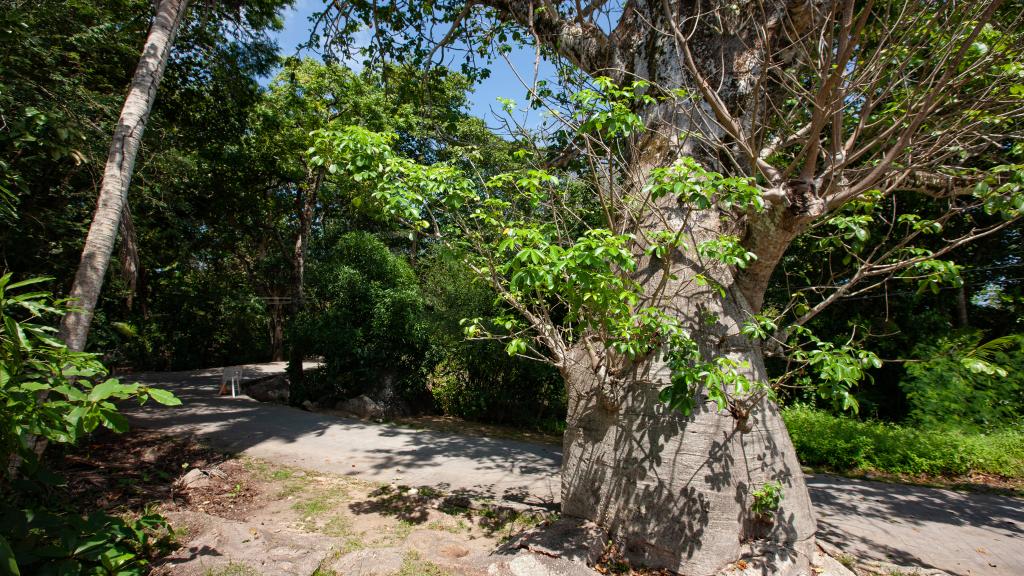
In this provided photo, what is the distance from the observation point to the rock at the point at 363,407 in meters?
9.24

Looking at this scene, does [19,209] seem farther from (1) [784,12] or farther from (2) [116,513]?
(1) [784,12]

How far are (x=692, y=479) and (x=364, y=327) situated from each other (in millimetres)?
7527

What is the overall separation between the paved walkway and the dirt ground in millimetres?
463

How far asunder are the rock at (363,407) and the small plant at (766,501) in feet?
23.7

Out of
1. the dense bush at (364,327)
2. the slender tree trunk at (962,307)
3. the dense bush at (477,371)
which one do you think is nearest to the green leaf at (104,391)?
the dense bush at (477,371)

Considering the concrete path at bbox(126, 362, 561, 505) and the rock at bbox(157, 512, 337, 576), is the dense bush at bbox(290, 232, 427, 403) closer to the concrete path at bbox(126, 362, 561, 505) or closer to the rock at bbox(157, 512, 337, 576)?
the concrete path at bbox(126, 362, 561, 505)

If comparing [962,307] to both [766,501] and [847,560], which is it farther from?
[766,501]

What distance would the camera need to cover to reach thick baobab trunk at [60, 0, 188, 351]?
396 cm

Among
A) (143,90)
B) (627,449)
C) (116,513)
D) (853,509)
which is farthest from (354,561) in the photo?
(853,509)

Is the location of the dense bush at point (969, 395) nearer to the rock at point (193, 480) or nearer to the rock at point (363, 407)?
the rock at point (363, 407)

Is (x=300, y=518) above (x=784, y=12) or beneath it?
beneath

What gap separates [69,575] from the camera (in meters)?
2.29

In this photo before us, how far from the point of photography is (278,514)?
14.7 feet

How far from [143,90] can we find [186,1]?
1.13m
